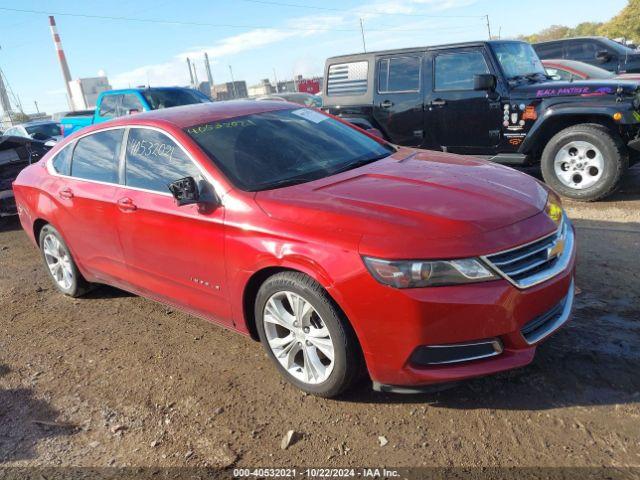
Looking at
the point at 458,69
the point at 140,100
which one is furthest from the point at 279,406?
the point at 140,100

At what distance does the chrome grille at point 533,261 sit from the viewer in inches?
99.1

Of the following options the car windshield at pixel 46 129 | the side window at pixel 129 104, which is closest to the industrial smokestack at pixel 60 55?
the car windshield at pixel 46 129

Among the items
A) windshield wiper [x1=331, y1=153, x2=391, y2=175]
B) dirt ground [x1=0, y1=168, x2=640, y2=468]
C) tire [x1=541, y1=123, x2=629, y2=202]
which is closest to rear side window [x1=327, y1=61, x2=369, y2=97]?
tire [x1=541, y1=123, x2=629, y2=202]

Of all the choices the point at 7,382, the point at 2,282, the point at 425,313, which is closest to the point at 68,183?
the point at 7,382

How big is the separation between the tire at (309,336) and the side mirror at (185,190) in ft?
2.29

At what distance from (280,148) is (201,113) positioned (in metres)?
0.73

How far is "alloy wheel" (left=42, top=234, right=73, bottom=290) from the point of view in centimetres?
488

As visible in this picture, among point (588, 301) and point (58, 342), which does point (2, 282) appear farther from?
point (588, 301)

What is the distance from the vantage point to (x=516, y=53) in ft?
23.8

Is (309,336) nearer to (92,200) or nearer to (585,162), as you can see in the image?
(92,200)

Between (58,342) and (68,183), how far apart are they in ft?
4.32

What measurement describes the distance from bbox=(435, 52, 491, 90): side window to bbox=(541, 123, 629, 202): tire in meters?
1.36

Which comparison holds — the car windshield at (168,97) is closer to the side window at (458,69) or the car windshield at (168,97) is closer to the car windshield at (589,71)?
the side window at (458,69)

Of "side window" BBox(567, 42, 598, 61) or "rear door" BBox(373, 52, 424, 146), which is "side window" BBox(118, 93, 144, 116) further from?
"side window" BBox(567, 42, 598, 61)
